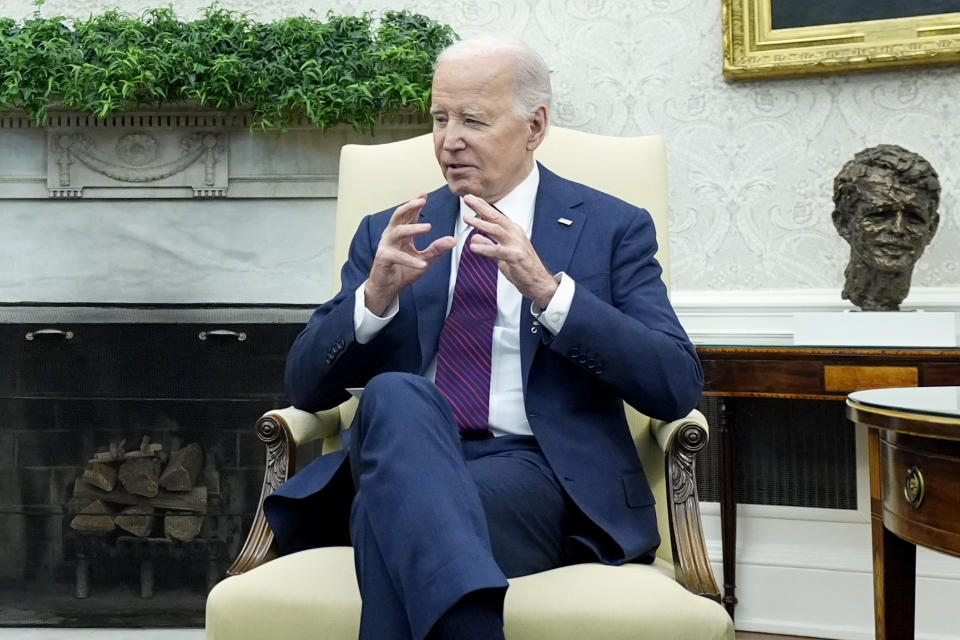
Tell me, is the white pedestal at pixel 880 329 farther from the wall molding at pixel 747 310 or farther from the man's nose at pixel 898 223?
the wall molding at pixel 747 310

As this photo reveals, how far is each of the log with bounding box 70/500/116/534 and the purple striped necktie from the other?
170 cm

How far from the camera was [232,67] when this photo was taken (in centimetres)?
276

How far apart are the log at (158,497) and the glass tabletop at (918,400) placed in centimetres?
208

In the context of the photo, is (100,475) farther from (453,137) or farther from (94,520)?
(453,137)

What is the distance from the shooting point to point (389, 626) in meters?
1.20

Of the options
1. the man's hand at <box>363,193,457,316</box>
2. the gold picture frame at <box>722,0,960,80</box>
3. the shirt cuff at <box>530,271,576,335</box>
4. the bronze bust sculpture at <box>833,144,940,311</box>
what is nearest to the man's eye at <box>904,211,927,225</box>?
the bronze bust sculpture at <box>833,144,940,311</box>

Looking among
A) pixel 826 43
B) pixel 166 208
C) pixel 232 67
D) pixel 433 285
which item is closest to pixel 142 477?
pixel 166 208

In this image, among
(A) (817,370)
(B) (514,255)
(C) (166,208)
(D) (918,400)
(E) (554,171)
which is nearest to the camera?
(D) (918,400)

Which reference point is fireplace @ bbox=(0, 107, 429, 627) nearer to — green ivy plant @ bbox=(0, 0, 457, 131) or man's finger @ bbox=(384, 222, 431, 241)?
green ivy plant @ bbox=(0, 0, 457, 131)

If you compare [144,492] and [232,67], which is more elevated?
[232,67]

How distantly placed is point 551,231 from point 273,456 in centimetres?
65

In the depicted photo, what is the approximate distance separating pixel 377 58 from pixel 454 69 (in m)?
1.08

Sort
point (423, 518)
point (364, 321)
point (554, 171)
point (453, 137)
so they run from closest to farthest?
point (423, 518), point (364, 321), point (453, 137), point (554, 171)

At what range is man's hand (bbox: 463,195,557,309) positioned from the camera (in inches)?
59.6
